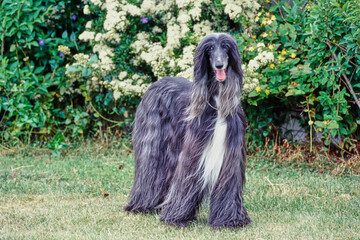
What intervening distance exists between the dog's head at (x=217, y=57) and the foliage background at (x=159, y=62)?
146 centimetres

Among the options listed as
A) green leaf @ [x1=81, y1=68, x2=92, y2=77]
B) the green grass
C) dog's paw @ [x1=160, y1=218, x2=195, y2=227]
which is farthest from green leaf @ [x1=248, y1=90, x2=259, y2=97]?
green leaf @ [x1=81, y1=68, x2=92, y2=77]

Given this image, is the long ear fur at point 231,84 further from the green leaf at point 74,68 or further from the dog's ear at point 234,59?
the green leaf at point 74,68

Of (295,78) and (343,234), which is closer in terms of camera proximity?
(343,234)

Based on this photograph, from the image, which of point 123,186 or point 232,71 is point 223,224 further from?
point 123,186

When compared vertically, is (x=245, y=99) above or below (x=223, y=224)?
above

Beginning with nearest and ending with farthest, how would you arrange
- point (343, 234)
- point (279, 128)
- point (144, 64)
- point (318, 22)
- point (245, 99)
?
point (343, 234) < point (318, 22) < point (245, 99) < point (279, 128) < point (144, 64)

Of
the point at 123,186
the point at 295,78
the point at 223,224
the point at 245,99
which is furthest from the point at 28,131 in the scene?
the point at 223,224

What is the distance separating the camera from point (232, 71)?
12.2 feet

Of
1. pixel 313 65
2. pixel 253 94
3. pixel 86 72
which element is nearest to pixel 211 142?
pixel 253 94

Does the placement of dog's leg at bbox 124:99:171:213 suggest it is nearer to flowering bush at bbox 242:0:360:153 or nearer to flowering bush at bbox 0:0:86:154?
flowering bush at bbox 242:0:360:153

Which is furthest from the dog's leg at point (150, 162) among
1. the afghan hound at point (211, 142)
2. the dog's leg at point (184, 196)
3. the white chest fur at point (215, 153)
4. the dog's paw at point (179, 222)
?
the white chest fur at point (215, 153)

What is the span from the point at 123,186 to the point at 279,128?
202 centimetres

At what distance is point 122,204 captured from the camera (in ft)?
15.3

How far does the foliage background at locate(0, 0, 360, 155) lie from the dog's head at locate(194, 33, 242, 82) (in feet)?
4.78
